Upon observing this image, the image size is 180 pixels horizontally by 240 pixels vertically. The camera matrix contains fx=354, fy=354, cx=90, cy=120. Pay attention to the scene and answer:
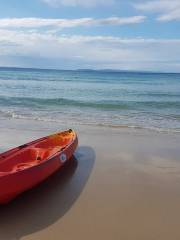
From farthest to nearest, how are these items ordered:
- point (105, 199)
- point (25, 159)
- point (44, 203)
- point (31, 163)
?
point (25, 159)
point (31, 163)
point (105, 199)
point (44, 203)

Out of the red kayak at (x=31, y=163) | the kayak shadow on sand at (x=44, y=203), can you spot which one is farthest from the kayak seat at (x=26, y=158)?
the kayak shadow on sand at (x=44, y=203)

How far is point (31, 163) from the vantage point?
7.58 metres

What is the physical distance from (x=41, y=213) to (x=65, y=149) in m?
2.52

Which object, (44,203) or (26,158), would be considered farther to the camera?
(26,158)

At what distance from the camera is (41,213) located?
19.1 feet

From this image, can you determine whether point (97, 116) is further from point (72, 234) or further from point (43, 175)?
point (72, 234)

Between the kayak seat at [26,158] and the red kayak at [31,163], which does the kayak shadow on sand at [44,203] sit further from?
the kayak seat at [26,158]

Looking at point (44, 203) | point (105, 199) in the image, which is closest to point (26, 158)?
point (44, 203)

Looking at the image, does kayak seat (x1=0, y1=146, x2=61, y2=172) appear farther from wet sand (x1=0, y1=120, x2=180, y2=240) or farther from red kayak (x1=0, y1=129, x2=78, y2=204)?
wet sand (x1=0, y1=120, x2=180, y2=240)

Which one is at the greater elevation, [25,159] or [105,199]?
[25,159]

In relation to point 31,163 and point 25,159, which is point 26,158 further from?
point 31,163

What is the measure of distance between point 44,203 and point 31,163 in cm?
152

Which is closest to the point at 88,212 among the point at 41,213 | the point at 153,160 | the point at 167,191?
the point at 41,213

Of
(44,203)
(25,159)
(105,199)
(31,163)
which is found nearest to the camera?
(44,203)
